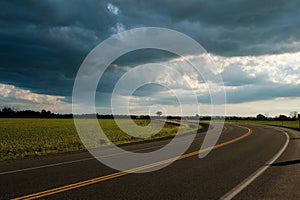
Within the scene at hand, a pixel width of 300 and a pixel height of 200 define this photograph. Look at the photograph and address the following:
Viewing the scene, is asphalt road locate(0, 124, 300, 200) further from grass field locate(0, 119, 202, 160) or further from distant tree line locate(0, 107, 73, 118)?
distant tree line locate(0, 107, 73, 118)

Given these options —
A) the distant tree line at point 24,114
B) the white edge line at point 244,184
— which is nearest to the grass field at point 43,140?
the white edge line at point 244,184

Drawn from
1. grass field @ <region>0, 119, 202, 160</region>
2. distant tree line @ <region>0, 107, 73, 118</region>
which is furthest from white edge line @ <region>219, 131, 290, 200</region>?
distant tree line @ <region>0, 107, 73, 118</region>

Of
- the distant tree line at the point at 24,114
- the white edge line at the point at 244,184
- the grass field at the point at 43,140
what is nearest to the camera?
the white edge line at the point at 244,184

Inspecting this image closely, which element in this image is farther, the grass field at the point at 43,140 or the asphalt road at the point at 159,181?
the grass field at the point at 43,140

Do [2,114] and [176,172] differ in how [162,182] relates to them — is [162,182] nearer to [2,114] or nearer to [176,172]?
[176,172]

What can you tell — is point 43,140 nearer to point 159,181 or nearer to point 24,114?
point 159,181

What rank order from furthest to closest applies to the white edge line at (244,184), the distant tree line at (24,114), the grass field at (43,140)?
1. the distant tree line at (24,114)
2. the grass field at (43,140)
3. the white edge line at (244,184)

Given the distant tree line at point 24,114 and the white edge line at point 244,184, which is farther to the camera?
the distant tree line at point 24,114

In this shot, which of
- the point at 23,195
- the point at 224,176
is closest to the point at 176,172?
the point at 224,176

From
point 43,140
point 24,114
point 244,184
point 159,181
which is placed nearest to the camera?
point 244,184

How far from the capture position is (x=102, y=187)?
784cm

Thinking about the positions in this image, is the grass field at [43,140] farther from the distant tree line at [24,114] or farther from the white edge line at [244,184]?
the distant tree line at [24,114]

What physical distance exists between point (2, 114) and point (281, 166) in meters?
144

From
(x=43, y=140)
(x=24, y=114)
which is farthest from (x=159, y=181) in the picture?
(x=24, y=114)
